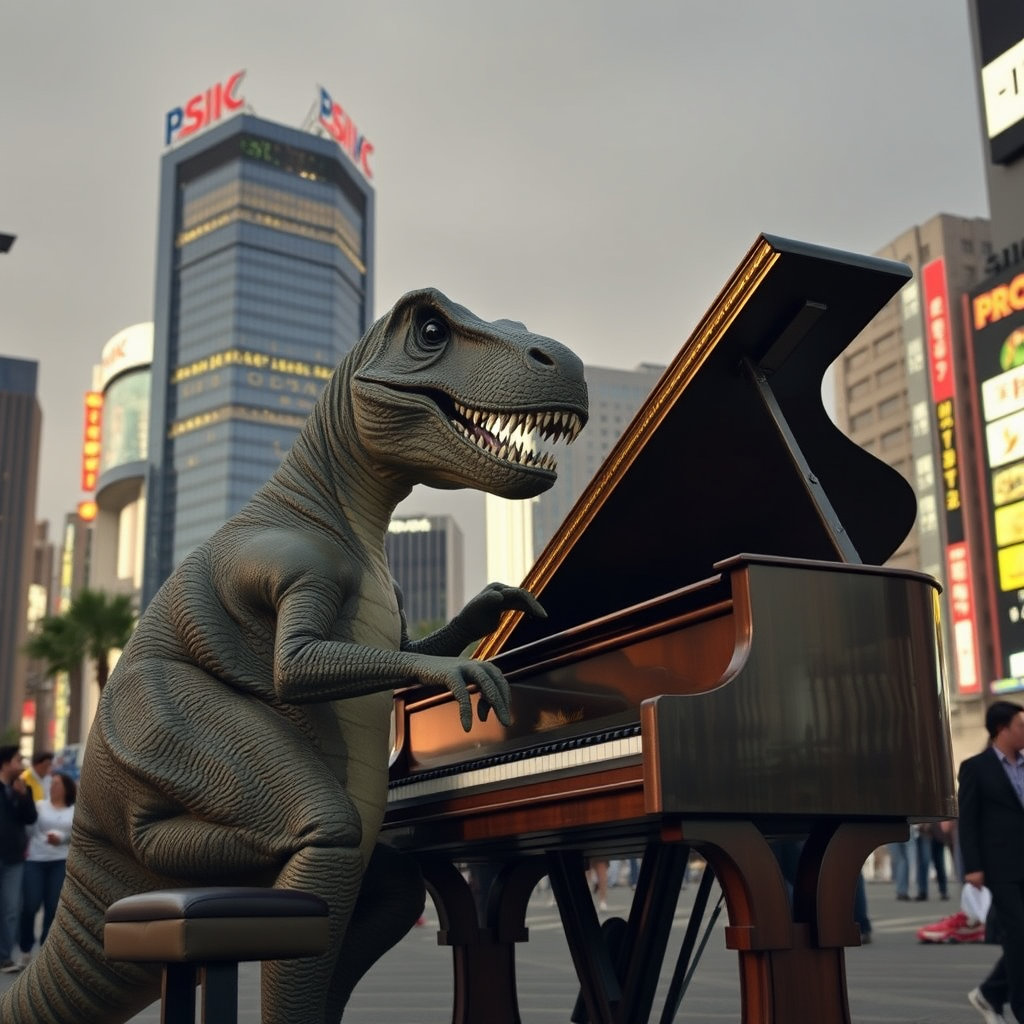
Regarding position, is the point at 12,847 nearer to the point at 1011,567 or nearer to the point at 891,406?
the point at 1011,567

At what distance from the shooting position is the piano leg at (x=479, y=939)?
4.56 meters

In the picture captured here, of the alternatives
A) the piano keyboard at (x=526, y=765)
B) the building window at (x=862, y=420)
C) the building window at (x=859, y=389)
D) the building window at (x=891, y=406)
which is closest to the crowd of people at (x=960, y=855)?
the piano keyboard at (x=526, y=765)

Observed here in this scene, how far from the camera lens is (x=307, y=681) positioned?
327 centimetres

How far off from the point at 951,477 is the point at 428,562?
125m

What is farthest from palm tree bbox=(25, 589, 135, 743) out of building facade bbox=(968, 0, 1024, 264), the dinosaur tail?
the dinosaur tail

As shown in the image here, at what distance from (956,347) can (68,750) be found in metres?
36.5

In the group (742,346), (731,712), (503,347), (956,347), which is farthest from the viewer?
(956,347)

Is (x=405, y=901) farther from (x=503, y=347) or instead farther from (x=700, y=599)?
(x=503, y=347)

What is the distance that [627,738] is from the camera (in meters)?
2.96

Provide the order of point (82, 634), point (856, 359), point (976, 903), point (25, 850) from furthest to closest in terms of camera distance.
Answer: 1. point (856, 359)
2. point (82, 634)
3. point (976, 903)
4. point (25, 850)

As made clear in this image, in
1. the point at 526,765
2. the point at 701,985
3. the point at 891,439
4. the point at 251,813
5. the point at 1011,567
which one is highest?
the point at 891,439

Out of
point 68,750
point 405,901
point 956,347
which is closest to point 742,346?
point 405,901

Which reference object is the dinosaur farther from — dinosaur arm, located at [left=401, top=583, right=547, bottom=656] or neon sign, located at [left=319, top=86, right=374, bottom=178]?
neon sign, located at [left=319, top=86, right=374, bottom=178]

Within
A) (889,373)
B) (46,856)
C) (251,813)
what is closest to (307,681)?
(251,813)
